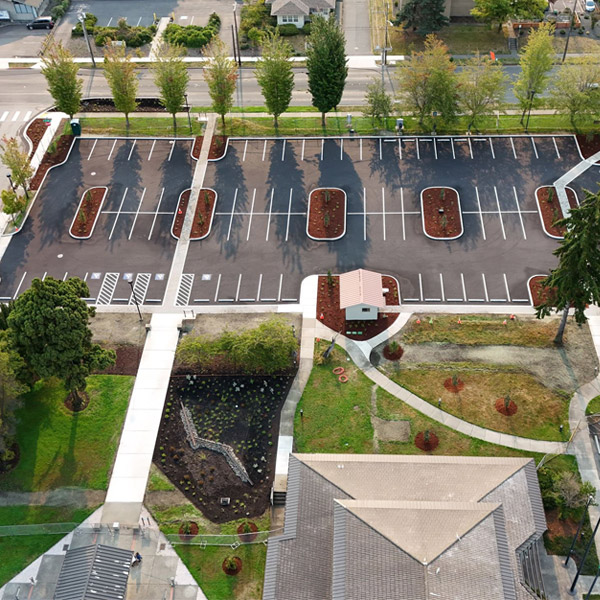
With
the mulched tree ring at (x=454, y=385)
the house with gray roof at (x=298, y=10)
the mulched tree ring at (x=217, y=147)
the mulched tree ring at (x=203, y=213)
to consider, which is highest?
the house with gray roof at (x=298, y=10)

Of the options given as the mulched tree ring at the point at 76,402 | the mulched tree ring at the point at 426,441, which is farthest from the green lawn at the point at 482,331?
the mulched tree ring at the point at 76,402

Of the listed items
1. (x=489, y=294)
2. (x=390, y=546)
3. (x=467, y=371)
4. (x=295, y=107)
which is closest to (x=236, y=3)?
(x=295, y=107)

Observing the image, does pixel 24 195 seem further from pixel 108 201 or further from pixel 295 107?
pixel 295 107

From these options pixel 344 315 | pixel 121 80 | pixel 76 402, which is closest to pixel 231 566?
pixel 76 402

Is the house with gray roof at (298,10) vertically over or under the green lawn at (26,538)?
over

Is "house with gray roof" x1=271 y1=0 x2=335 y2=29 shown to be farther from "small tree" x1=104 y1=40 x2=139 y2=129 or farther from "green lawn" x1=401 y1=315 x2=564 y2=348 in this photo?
"green lawn" x1=401 y1=315 x2=564 y2=348

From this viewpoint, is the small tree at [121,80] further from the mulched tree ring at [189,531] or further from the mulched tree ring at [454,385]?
the mulched tree ring at [189,531]
